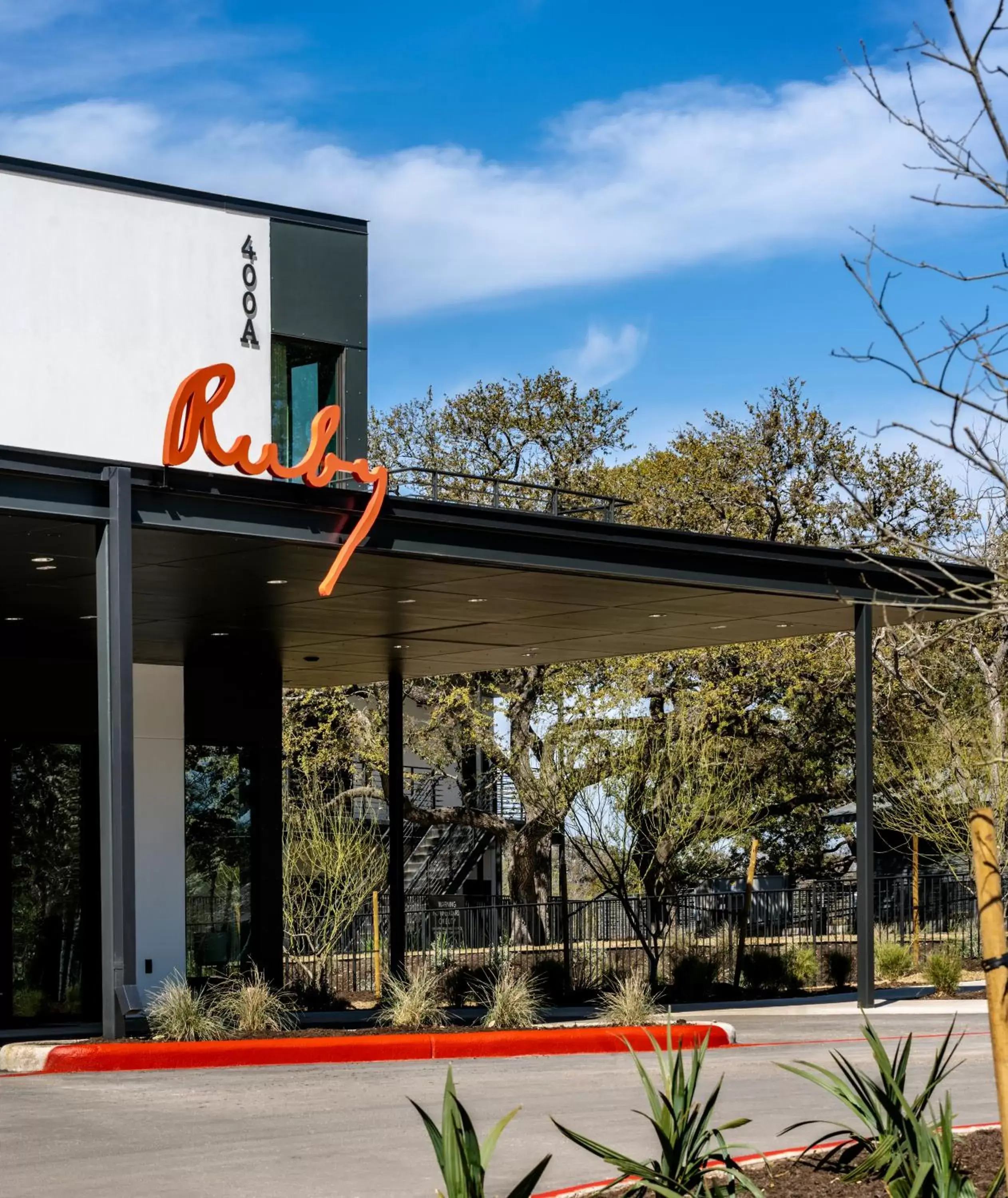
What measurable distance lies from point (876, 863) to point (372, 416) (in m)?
21.0

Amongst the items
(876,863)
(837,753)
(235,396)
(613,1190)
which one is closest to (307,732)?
(837,753)

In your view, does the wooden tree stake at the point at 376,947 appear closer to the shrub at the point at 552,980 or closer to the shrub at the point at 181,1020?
the shrub at the point at 552,980

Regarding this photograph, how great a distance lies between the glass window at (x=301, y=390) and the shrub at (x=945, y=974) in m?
10.8

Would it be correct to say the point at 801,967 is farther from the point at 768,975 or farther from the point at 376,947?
the point at 376,947

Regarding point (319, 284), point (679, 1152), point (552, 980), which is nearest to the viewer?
point (679, 1152)

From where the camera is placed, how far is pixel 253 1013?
15.8 m

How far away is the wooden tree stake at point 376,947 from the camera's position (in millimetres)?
28641

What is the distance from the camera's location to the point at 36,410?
20.1 m

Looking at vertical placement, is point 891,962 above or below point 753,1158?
below

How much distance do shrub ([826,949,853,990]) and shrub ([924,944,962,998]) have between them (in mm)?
1637

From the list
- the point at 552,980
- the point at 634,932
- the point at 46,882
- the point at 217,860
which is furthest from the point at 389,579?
the point at 634,932

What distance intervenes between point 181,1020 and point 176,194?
428 inches

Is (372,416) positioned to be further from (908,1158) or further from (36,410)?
(908,1158)

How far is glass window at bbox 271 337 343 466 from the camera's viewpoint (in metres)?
22.7
